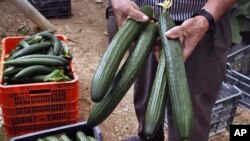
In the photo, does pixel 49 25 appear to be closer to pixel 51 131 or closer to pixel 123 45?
pixel 51 131

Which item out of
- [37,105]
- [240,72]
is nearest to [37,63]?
[37,105]

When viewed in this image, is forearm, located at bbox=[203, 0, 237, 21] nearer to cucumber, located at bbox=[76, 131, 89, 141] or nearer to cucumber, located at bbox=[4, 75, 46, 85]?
cucumber, located at bbox=[76, 131, 89, 141]

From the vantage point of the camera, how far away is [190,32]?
2.15 meters

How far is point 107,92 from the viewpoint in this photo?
1959 mm

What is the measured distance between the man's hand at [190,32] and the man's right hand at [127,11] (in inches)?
8.1

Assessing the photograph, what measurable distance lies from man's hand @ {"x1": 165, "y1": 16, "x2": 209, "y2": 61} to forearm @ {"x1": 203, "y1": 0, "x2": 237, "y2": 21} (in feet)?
0.25

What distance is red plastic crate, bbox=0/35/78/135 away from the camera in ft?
10.3

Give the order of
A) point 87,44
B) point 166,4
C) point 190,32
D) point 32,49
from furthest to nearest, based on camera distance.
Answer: point 87,44, point 32,49, point 166,4, point 190,32

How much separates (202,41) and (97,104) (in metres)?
0.85

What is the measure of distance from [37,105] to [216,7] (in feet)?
5.43

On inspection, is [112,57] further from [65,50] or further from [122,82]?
[65,50]

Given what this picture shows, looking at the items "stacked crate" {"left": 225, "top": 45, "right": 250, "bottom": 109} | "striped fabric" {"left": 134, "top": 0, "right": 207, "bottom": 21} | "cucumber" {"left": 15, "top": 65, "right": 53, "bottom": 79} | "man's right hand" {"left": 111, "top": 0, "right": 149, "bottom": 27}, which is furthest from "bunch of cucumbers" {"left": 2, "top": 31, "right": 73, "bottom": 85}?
"stacked crate" {"left": 225, "top": 45, "right": 250, "bottom": 109}

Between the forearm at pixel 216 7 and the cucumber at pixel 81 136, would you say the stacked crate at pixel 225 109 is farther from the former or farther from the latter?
the forearm at pixel 216 7

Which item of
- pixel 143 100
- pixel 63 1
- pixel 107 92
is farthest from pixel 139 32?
pixel 63 1
